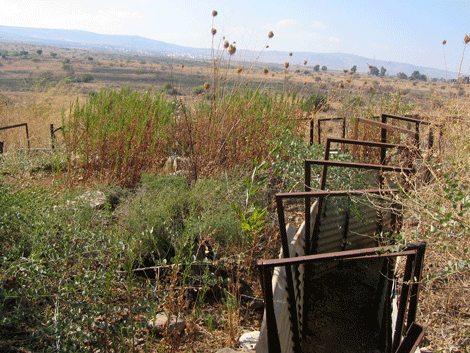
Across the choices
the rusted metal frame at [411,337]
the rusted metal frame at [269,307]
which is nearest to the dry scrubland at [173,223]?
the rusted metal frame at [411,337]

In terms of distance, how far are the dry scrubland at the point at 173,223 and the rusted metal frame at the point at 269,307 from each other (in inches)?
24.1

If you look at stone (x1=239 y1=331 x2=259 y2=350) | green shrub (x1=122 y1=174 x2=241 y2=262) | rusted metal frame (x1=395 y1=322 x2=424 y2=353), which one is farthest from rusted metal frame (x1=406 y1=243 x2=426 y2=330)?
green shrub (x1=122 y1=174 x2=241 y2=262)

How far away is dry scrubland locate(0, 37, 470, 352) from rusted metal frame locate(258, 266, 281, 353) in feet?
2.01

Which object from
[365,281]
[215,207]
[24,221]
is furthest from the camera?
[365,281]

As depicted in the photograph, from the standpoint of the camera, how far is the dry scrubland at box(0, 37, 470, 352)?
2.12m

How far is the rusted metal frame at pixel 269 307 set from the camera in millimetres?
1791

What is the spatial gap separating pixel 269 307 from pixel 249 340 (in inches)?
34.1

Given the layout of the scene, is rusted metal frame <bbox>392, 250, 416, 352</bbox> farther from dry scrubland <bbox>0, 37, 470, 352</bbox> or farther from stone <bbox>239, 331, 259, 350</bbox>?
stone <bbox>239, 331, 259, 350</bbox>

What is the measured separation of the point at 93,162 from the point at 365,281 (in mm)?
3580

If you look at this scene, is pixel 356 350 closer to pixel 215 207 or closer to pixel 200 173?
pixel 215 207

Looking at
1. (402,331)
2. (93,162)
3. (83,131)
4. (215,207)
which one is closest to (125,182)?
(93,162)

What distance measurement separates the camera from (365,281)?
4.21 meters

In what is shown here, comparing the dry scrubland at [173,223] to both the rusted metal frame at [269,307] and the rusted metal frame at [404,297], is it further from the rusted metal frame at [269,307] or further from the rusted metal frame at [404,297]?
the rusted metal frame at [269,307]

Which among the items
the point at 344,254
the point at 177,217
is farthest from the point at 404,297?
the point at 177,217
